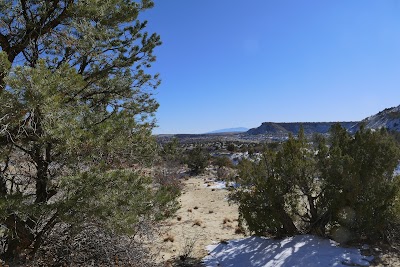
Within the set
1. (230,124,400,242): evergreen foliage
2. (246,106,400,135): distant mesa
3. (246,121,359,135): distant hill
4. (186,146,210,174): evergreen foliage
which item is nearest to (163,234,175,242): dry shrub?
(230,124,400,242): evergreen foliage

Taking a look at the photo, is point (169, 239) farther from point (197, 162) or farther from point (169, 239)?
point (197, 162)

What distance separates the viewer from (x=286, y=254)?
683 centimetres

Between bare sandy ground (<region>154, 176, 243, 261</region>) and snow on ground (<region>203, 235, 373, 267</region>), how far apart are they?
2.27ft

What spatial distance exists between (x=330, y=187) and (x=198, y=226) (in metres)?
5.13

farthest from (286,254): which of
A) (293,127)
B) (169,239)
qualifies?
(293,127)

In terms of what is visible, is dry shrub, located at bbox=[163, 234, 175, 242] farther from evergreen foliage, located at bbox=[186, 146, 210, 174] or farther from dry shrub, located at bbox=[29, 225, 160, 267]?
evergreen foliage, located at bbox=[186, 146, 210, 174]

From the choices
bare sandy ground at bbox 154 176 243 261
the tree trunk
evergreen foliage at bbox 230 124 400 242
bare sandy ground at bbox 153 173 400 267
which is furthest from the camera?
bare sandy ground at bbox 154 176 243 261

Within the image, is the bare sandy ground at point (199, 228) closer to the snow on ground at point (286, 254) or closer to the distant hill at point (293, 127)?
the snow on ground at point (286, 254)

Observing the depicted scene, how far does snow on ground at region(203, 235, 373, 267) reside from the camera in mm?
6445

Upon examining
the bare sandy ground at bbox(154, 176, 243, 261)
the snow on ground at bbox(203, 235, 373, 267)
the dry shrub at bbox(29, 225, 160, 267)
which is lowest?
the bare sandy ground at bbox(154, 176, 243, 261)

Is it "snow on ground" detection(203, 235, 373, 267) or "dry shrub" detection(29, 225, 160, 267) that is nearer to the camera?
"dry shrub" detection(29, 225, 160, 267)

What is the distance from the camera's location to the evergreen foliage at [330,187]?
7.13 m

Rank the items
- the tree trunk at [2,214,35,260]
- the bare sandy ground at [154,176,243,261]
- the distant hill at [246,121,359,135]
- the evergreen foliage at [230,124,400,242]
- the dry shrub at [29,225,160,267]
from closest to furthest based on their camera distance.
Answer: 1. the tree trunk at [2,214,35,260]
2. the dry shrub at [29,225,160,267]
3. the evergreen foliage at [230,124,400,242]
4. the bare sandy ground at [154,176,243,261]
5. the distant hill at [246,121,359,135]

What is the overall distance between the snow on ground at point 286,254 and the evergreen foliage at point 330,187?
390mm
